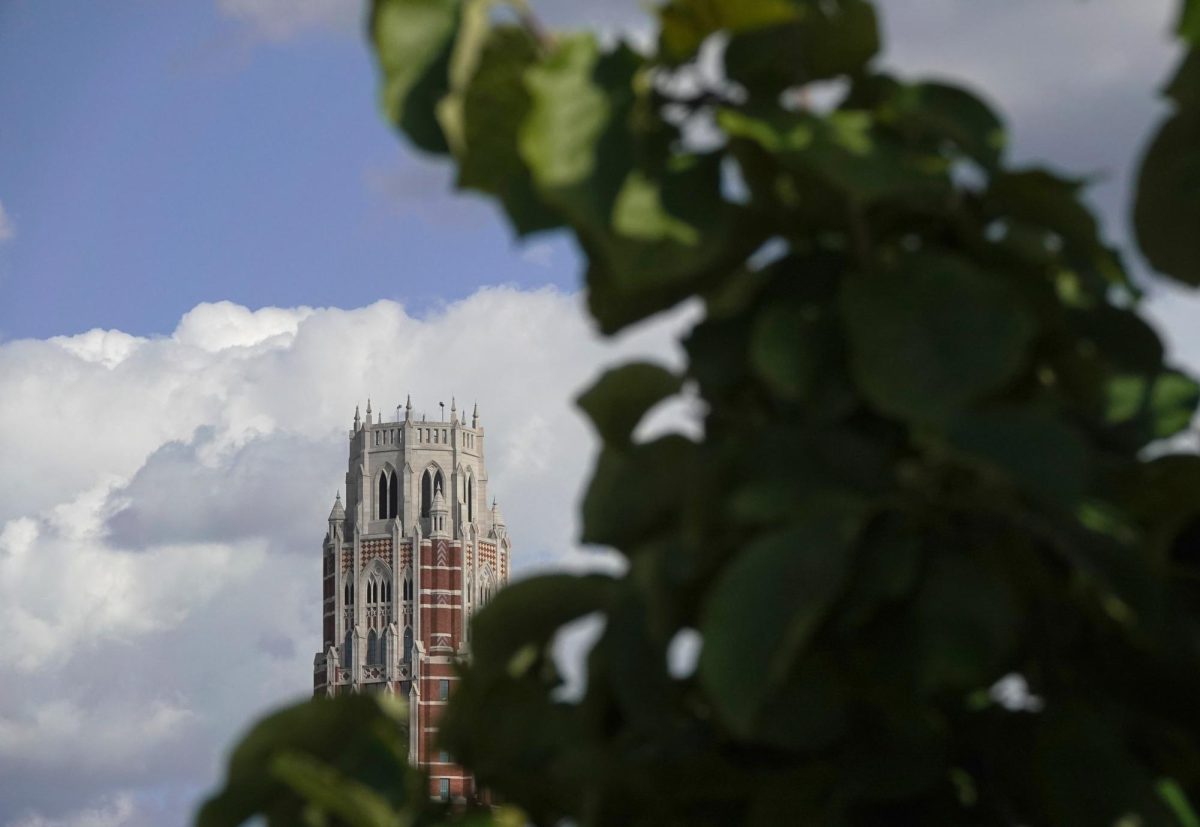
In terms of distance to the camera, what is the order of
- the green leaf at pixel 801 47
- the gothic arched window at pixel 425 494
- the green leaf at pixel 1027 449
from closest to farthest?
the green leaf at pixel 1027 449 → the green leaf at pixel 801 47 → the gothic arched window at pixel 425 494

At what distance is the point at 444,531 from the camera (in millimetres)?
43562

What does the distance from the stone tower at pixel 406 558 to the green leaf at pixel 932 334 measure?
42851 mm

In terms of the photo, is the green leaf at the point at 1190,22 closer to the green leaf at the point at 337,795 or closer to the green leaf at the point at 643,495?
the green leaf at the point at 643,495

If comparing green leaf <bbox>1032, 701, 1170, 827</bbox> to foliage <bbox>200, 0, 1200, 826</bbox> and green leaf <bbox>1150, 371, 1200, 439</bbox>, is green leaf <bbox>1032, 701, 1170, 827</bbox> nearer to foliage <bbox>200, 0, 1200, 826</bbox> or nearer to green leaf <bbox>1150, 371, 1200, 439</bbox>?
foliage <bbox>200, 0, 1200, 826</bbox>

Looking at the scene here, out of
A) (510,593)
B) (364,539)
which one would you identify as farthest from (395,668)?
(510,593)

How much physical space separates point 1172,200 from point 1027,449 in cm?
20

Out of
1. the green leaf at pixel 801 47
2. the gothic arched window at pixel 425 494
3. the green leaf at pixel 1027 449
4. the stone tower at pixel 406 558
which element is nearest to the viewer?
the green leaf at pixel 1027 449

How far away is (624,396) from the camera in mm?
732

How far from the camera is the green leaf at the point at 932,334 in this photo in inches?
22.0

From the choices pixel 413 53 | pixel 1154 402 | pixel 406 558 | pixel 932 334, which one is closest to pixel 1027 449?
pixel 932 334

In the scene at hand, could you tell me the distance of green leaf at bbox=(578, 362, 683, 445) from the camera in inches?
28.3

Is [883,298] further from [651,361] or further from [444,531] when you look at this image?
[444,531]

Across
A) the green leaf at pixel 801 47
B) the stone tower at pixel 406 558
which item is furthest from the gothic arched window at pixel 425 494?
the green leaf at pixel 801 47

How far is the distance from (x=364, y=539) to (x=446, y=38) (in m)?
44.1
